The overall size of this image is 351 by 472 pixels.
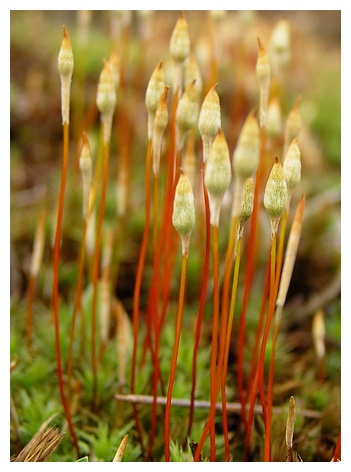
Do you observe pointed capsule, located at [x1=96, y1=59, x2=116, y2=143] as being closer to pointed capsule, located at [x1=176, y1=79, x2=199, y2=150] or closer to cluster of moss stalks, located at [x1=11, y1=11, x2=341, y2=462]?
cluster of moss stalks, located at [x1=11, y1=11, x2=341, y2=462]

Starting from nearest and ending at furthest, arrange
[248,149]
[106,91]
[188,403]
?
1. [248,149]
2. [106,91]
3. [188,403]

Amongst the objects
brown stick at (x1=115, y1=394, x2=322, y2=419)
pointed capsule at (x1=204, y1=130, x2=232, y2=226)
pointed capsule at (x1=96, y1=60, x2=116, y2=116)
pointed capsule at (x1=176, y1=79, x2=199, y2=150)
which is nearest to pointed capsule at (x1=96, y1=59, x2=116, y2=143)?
pointed capsule at (x1=96, y1=60, x2=116, y2=116)

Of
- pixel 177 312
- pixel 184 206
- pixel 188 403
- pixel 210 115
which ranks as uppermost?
pixel 210 115

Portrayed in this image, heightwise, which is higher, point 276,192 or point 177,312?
point 276,192

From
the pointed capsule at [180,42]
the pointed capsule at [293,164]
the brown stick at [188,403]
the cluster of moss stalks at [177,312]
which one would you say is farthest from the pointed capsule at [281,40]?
the brown stick at [188,403]

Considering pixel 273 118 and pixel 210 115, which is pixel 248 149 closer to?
pixel 210 115

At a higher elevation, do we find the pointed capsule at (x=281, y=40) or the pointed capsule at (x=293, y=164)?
the pointed capsule at (x=281, y=40)

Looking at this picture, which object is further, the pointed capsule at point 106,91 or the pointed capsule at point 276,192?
the pointed capsule at point 106,91

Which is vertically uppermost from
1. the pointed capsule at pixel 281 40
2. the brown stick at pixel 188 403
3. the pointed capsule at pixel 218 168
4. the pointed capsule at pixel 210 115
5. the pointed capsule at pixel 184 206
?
the pointed capsule at pixel 281 40

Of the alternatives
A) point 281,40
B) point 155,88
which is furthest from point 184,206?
point 281,40

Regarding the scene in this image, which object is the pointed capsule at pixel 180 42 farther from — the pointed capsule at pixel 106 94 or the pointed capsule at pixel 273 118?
the pointed capsule at pixel 273 118
